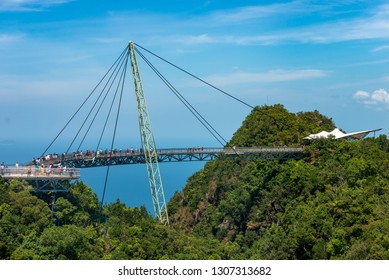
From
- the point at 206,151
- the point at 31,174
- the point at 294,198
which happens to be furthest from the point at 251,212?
the point at 31,174

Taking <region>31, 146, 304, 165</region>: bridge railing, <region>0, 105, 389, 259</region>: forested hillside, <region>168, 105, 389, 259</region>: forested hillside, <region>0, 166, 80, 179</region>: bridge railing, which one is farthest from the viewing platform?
<region>168, 105, 389, 259</region>: forested hillside

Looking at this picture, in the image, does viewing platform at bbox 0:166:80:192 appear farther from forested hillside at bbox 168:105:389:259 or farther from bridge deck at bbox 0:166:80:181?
forested hillside at bbox 168:105:389:259

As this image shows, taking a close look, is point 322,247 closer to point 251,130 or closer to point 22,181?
point 22,181

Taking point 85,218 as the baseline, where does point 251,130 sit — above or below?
above

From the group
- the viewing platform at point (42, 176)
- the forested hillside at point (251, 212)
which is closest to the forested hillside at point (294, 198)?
the forested hillside at point (251, 212)

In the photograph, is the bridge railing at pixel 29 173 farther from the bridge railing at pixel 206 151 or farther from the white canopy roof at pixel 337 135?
the white canopy roof at pixel 337 135
